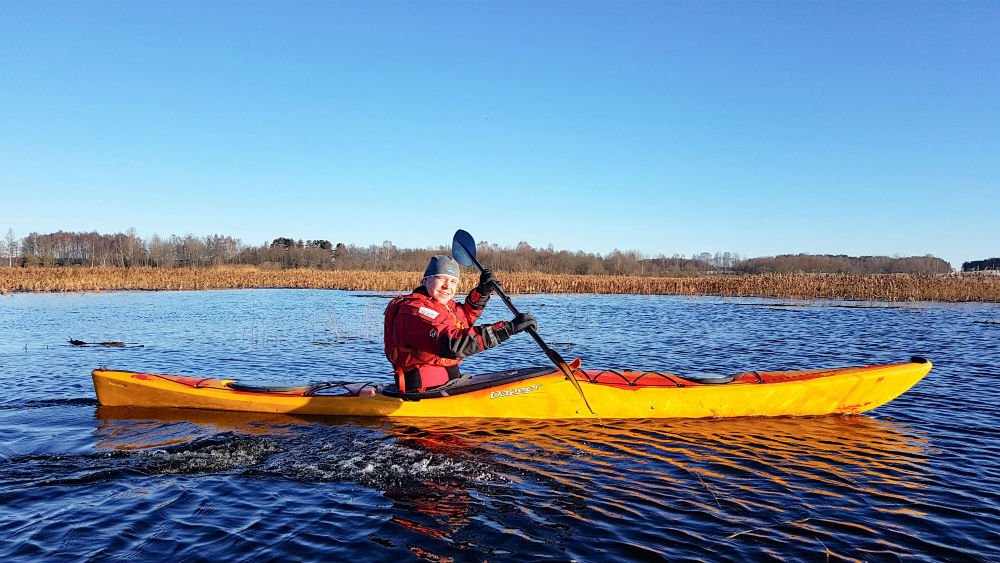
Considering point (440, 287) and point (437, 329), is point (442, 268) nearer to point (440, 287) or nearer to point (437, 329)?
point (440, 287)

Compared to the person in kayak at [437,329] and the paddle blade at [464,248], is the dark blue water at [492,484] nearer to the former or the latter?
the person in kayak at [437,329]

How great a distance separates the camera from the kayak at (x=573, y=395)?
6.68m

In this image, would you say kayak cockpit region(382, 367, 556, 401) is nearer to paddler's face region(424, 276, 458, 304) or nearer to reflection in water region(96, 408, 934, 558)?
reflection in water region(96, 408, 934, 558)

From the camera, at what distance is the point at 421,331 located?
235 inches

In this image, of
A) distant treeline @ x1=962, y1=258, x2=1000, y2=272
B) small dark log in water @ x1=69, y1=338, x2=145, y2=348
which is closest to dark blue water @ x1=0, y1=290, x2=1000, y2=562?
small dark log in water @ x1=69, y1=338, x2=145, y2=348

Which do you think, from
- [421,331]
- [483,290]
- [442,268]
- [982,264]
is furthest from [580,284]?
[982,264]

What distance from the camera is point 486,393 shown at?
263 inches

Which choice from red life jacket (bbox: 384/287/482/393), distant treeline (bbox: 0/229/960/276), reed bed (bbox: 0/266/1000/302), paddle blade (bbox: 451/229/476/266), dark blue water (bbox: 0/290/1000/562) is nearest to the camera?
dark blue water (bbox: 0/290/1000/562)

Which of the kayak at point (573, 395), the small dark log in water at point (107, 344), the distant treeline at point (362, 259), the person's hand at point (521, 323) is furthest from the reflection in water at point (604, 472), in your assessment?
the distant treeline at point (362, 259)

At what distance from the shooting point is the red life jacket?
232 inches

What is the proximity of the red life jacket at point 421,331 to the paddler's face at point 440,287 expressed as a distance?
6 cm

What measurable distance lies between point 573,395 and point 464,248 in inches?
96.3

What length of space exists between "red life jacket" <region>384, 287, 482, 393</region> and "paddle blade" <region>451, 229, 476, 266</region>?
1372 mm

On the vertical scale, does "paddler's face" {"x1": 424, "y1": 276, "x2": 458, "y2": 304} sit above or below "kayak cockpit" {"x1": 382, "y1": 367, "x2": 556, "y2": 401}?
above
